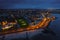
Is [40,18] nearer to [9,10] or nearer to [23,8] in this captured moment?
[23,8]

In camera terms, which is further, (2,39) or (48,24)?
(48,24)

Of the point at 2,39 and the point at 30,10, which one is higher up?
the point at 30,10

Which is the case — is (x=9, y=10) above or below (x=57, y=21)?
above

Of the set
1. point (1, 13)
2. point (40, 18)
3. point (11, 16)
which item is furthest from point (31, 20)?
point (1, 13)

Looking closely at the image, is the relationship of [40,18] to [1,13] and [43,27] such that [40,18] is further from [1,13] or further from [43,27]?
[1,13]

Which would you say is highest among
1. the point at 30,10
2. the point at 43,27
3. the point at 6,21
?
the point at 30,10

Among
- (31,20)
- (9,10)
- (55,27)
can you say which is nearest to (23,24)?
(31,20)

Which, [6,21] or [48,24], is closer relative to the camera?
[6,21]

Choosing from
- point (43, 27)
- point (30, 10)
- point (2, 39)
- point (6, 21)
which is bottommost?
point (2, 39)
